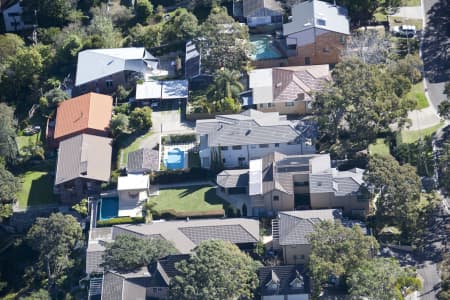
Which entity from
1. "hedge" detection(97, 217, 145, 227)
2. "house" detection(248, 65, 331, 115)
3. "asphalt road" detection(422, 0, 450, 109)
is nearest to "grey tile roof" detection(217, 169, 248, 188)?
"hedge" detection(97, 217, 145, 227)

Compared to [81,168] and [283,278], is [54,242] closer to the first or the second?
[81,168]

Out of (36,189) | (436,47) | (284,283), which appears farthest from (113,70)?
(284,283)

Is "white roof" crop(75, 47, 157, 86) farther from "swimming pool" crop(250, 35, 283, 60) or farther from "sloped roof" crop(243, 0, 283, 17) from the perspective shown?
"sloped roof" crop(243, 0, 283, 17)

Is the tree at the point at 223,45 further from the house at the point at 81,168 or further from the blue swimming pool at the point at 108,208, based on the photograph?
the blue swimming pool at the point at 108,208

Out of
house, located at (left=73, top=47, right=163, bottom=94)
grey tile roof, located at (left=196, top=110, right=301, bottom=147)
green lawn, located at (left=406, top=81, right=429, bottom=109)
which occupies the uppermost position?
house, located at (left=73, top=47, right=163, bottom=94)

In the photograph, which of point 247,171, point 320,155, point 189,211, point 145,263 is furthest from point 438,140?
point 145,263

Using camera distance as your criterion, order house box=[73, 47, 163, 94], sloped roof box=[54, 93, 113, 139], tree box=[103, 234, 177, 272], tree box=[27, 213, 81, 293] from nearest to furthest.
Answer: tree box=[103, 234, 177, 272], tree box=[27, 213, 81, 293], sloped roof box=[54, 93, 113, 139], house box=[73, 47, 163, 94]
